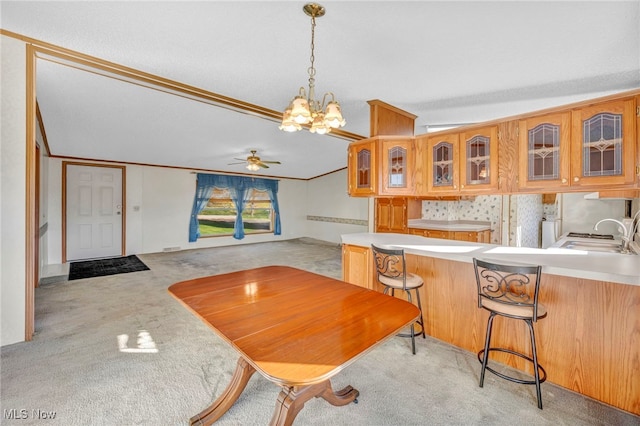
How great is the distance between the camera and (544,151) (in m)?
2.33

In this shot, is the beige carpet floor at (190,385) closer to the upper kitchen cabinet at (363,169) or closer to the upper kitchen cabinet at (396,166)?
the upper kitchen cabinet at (396,166)

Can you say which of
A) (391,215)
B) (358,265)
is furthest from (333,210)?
(358,265)

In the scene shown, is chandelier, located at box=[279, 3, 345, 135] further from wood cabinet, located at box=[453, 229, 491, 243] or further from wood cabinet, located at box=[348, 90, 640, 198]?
wood cabinet, located at box=[453, 229, 491, 243]

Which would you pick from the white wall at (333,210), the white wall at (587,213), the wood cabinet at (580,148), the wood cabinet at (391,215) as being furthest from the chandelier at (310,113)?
the white wall at (333,210)

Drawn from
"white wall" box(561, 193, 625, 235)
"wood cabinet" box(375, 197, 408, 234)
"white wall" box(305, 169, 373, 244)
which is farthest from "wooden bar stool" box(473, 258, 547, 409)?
"white wall" box(305, 169, 373, 244)

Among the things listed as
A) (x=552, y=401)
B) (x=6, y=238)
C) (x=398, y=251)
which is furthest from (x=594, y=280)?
(x=6, y=238)

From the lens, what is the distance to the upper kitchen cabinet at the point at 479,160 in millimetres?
2611

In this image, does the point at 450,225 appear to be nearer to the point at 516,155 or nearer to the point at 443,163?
the point at 443,163

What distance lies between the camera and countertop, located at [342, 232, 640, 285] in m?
1.69

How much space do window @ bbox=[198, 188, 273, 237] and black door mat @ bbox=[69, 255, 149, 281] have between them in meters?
2.02

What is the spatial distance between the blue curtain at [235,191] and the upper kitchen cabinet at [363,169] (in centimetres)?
503

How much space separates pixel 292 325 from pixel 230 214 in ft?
23.9

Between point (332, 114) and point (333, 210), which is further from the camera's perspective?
point (333, 210)

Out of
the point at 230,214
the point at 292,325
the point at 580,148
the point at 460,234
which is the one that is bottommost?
the point at 292,325
